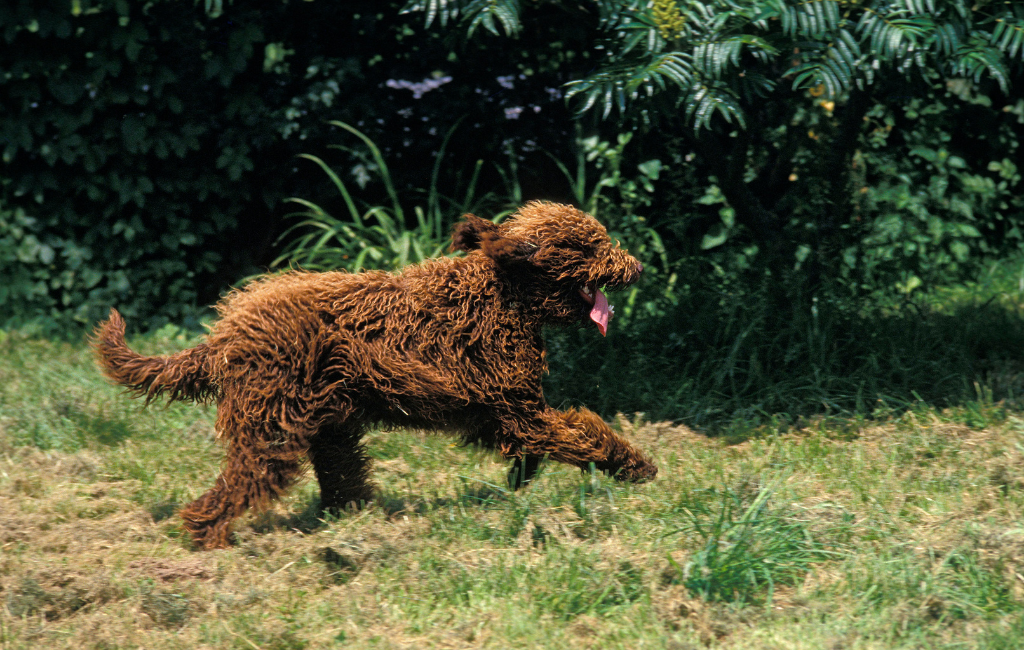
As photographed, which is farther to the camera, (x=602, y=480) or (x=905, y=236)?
(x=905, y=236)

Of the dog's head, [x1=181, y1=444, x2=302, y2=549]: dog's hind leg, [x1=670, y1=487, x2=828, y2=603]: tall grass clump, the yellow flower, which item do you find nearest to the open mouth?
the dog's head

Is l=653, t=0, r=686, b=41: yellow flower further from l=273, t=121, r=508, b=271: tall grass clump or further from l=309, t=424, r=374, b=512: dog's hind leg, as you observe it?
l=309, t=424, r=374, b=512: dog's hind leg

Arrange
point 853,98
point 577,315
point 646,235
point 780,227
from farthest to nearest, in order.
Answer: point 646,235 < point 780,227 < point 853,98 < point 577,315

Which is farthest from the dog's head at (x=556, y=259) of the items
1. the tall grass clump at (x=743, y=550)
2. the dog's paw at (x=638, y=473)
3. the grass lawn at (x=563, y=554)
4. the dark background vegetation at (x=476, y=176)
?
the dark background vegetation at (x=476, y=176)

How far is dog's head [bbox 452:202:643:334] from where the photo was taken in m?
3.37

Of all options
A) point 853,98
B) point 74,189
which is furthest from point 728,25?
point 74,189

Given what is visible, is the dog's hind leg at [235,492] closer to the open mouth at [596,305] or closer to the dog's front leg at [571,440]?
the dog's front leg at [571,440]

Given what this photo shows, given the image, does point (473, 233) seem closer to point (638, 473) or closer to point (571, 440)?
point (571, 440)

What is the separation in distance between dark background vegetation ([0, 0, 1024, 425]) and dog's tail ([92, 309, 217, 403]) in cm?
204

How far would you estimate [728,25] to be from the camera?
4000 mm

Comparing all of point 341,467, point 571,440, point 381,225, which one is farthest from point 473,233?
point 381,225

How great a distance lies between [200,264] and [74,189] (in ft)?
2.98

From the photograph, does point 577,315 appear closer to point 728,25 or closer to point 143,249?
point 728,25

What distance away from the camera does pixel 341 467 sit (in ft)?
11.8
